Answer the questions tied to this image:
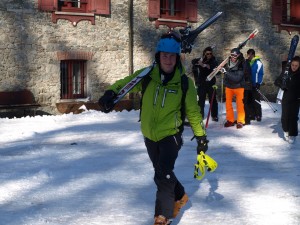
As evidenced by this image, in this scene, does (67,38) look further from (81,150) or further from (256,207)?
(256,207)

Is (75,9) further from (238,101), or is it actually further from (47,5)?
(238,101)

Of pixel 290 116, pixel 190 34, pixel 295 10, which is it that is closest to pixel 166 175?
pixel 290 116

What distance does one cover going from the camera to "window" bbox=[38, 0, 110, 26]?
13.4m

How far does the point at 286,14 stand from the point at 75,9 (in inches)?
332

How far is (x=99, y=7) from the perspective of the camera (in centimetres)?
1421

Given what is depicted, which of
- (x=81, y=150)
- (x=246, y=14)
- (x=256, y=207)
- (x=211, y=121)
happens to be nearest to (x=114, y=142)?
(x=81, y=150)

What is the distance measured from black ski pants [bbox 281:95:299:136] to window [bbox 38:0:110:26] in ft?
22.3

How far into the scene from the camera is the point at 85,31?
14.1 meters

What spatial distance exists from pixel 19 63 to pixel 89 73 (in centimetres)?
202

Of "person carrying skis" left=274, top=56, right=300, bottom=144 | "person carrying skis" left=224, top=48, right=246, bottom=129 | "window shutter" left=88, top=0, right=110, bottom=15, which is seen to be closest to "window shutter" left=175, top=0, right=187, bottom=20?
"window shutter" left=88, top=0, right=110, bottom=15

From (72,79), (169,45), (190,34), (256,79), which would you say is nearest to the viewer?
(169,45)

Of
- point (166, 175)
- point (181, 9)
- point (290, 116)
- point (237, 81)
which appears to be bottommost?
point (166, 175)

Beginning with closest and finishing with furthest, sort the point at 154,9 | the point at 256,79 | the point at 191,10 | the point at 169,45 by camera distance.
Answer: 1. the point at 169,45
2. the point at 256,79
3. the point at 154,9
4. the point at 191,10

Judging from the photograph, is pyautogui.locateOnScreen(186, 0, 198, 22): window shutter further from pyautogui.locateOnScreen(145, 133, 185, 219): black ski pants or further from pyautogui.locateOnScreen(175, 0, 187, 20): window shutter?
pyautogui.locateOnScreen(145, 133, 185, 219): black ski pants
